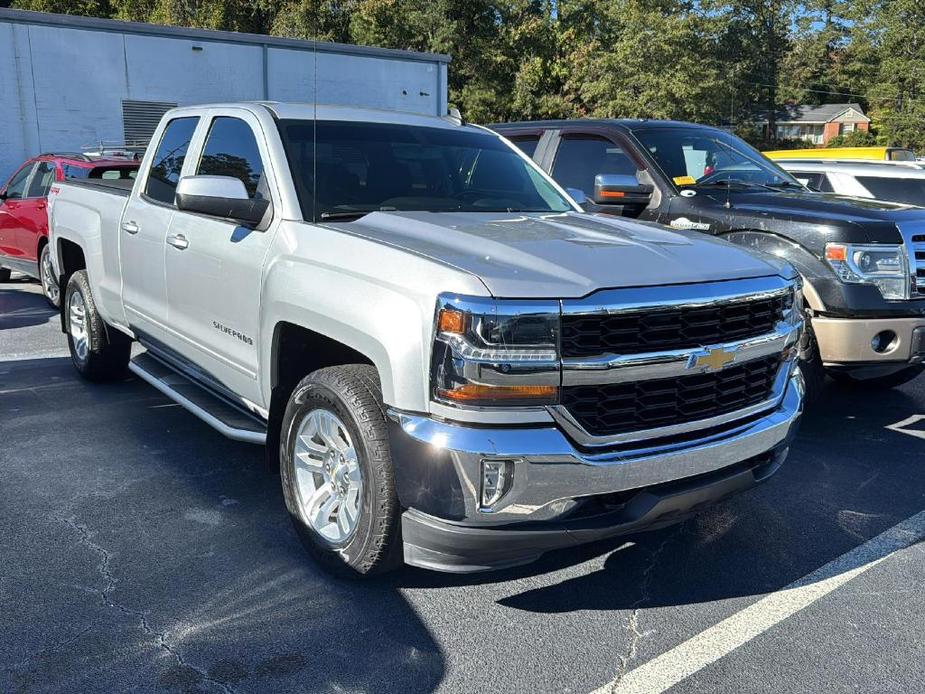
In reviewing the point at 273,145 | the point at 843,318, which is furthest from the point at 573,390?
the point at 843,318

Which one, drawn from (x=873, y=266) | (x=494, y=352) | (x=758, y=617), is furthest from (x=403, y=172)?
(x=873, y=266)

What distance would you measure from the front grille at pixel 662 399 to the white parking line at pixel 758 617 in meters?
0.80

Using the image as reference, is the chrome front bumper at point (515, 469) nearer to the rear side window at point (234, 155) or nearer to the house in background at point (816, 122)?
the rear side window at point (234, 155)

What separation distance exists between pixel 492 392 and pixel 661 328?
2.22 ft

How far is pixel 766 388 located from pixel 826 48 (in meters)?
79.4

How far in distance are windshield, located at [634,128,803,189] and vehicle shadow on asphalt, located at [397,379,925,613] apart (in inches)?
84.0

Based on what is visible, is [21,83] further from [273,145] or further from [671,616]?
[671,616]

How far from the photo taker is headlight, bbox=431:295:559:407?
2.80 meters

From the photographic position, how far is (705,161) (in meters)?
6.76

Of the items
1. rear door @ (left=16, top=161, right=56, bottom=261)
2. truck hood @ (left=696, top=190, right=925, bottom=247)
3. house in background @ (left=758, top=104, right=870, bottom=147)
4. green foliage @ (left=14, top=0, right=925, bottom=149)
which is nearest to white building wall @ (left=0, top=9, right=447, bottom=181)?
rear door @ (left=16, top=161, right=56, bottom=261)

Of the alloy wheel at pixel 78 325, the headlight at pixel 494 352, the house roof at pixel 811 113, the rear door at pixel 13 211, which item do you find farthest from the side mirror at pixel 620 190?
the house roof at pixel 811 113

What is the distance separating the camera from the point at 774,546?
13.0 feet

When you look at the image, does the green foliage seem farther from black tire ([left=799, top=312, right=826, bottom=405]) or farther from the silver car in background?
black tire ([left=799, top=312, right=826, bottom=405])

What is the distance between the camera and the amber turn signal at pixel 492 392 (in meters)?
2.81
